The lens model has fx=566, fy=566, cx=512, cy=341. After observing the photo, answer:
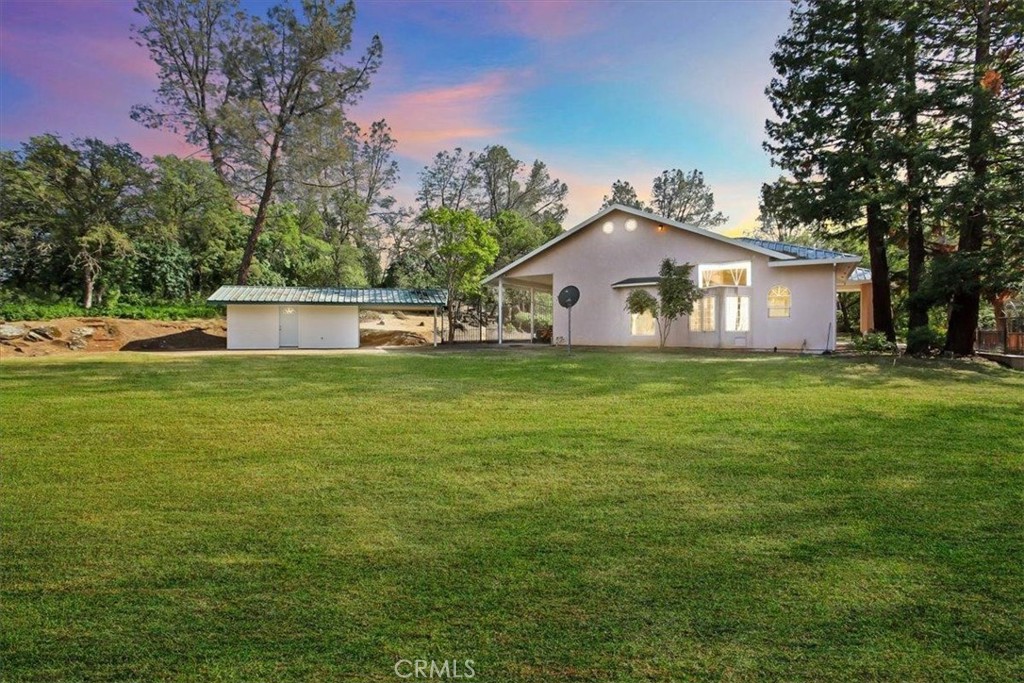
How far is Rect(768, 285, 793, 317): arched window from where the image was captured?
1944 cm

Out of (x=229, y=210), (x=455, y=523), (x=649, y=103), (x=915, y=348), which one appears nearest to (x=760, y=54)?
(x=649, y=103)

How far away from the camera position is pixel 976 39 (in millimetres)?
15836

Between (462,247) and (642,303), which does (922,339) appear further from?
(462,247)

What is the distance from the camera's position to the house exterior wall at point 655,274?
1906 cm

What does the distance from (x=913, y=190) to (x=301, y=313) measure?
2334 centimetres

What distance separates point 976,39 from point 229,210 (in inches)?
1274

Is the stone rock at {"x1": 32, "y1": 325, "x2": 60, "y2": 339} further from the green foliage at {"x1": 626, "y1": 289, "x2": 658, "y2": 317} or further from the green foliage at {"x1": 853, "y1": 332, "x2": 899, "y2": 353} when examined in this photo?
the green foliage at {"x1": 853, "y1": 332, "x2": 899, "y2": 353}

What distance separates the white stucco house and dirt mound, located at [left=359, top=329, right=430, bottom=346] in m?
5.96

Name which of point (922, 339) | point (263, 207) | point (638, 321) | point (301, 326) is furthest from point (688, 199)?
point (301, 326)

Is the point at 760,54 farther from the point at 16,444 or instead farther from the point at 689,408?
the point at 16,444

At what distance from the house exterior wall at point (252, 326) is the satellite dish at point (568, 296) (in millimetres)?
12875

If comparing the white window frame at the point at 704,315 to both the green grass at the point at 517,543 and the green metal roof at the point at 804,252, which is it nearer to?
the green metal roof at the point at 804,252

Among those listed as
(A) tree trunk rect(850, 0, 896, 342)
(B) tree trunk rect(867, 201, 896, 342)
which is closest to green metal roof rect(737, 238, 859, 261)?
(B) tree trunk rect(867, 201, 896, 342)

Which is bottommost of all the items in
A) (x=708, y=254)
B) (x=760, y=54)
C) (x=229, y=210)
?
(x=708, y=254)
